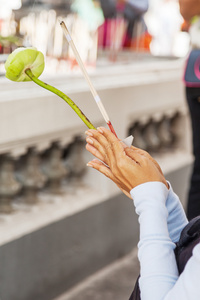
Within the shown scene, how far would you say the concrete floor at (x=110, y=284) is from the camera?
8.54 feet

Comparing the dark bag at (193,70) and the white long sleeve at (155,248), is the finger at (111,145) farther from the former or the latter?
the dark bag at (193,70)

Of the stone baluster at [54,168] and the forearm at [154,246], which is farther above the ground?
the forearm at [154,246]

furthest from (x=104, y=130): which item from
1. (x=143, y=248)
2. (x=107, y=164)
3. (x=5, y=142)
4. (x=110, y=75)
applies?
(x=110, y=75)

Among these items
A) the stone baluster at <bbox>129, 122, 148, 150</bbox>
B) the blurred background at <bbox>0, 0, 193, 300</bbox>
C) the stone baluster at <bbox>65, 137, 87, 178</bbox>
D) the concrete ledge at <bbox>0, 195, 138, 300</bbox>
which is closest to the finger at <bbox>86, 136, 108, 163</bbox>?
the blurred background at <bbox>0, 0, 193, 300</bbox>

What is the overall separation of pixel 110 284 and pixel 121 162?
5.83 feet

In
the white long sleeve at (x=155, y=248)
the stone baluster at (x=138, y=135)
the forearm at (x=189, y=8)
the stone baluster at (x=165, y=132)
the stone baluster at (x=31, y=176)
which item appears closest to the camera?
the white long sleeve at (x=155, y=248)

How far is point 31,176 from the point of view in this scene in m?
2.46

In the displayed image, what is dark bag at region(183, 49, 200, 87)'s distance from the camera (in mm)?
2555

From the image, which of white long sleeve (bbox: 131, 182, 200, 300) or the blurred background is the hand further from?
the blurred background

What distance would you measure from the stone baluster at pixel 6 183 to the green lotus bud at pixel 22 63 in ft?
3.80

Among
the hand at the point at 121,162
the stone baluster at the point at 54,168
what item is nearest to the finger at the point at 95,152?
the hand at the point at 121,162

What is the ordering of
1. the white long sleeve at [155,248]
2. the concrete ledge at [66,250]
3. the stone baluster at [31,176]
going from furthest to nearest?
the stone baluster at [31,176] < the concrete ledge at [66,250] < the white long sleeve at [155,248]

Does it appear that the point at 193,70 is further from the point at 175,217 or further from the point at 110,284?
the point at 175,217

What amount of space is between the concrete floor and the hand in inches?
60.9
